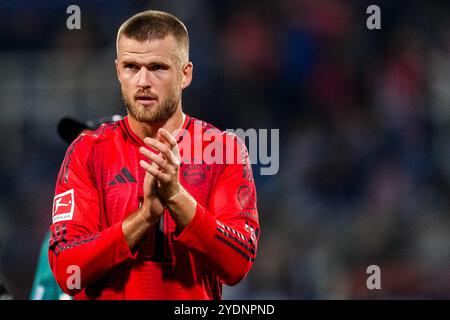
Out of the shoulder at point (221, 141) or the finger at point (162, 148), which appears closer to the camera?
the finger at point (162, 148)

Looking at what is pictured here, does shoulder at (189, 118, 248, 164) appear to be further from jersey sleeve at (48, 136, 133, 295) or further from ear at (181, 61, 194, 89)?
jersey sleeve at (48, 136, 133, 295)

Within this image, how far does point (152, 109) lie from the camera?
2.46 metres

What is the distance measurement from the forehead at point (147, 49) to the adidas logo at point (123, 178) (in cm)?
40

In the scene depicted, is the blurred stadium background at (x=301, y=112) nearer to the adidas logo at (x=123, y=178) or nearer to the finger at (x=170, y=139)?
the adidas logo at (x=123, y=178)

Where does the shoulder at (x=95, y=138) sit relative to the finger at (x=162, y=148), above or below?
above

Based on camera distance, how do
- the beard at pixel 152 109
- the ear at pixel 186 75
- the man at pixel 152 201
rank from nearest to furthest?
1. the man at pixel 152 201
2. the beard at pixel 152 109
3. the ear at pixel 186 75

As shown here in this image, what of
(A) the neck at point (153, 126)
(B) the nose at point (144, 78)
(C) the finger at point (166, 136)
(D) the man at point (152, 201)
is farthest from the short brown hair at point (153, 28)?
(C) the finger at point (166, 136)

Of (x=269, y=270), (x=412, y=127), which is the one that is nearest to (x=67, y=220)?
(x=269, y=270)

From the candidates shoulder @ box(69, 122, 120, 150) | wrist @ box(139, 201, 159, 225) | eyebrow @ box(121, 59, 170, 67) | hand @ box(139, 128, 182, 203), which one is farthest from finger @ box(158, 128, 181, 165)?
shoulder @ box(69, 122, 120, 150)

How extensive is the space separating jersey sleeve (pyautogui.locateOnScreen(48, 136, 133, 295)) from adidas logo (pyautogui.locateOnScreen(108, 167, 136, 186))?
2.9 inches

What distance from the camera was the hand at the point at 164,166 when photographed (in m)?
2.25

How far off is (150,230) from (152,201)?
0.66ft

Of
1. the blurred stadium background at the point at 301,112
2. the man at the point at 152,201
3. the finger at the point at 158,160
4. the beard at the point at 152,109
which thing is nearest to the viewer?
the finger at the point at 158,160

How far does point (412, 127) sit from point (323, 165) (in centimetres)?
86
